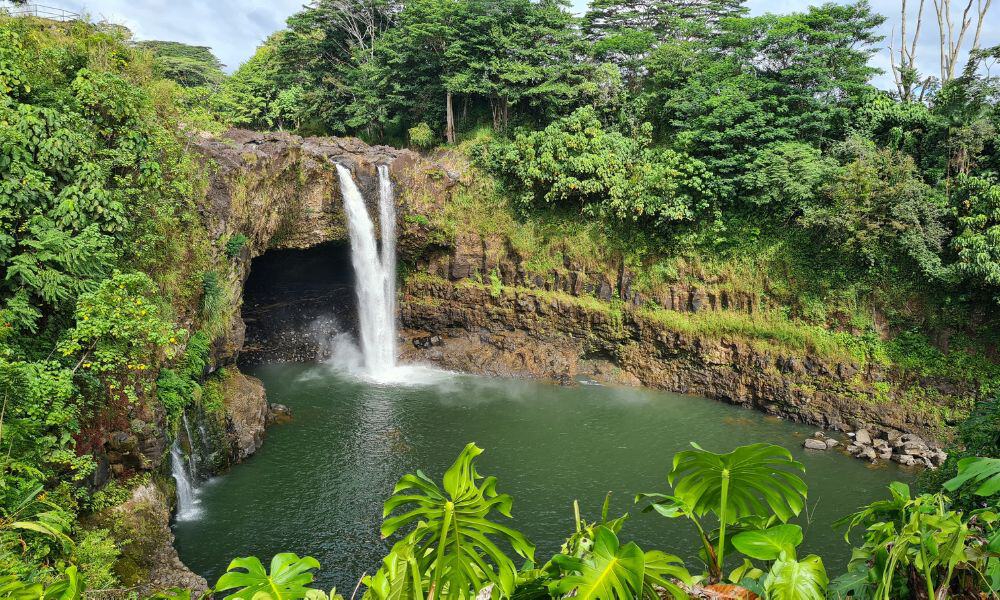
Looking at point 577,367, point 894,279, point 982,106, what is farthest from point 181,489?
point 982,106

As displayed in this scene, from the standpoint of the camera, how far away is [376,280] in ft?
66.9

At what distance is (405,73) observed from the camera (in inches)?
904

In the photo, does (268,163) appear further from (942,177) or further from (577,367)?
(942,177)

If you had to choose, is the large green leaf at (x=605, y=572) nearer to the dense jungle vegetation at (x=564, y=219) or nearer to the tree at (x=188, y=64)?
the dense jungle vegetation at (x=564, y=219)

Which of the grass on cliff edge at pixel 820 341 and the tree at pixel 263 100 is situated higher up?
the tree at pixel 263 100

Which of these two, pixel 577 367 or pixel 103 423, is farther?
pixel 577 367

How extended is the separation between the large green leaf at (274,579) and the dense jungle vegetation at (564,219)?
2cm

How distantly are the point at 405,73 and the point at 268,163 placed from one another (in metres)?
8.52

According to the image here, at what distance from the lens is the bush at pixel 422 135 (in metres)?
22.5

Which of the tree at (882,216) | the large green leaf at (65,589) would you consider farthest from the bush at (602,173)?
the large green leaf at (65,589)

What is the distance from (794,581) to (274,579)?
187 centimetres

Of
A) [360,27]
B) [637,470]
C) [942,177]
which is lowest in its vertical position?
[637,470]

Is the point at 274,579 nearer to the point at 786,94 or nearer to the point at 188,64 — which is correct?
the point at 786,94

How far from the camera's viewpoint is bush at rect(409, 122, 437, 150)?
73.8ft
